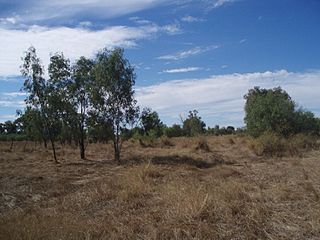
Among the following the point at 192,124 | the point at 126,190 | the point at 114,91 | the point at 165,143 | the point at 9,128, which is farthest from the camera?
the point at 9,128

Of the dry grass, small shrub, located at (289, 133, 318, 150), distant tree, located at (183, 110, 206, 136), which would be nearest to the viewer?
the dry grass

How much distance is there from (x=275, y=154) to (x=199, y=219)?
15.8 metres

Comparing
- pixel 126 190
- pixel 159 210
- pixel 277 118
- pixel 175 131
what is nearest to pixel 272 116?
pixel 277 118

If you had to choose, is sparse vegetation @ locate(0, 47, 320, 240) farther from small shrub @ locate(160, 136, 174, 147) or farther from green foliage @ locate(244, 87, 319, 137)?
small shrub @ locate(160, 136, 174, 147)

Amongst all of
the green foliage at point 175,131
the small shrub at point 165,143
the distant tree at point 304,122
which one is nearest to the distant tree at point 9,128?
the green foliage at point 175,131

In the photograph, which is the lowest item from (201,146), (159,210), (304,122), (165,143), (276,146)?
(159,210)

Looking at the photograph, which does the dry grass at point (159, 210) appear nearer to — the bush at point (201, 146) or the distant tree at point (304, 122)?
the bush at point (201, 146)

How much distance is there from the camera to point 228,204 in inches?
321

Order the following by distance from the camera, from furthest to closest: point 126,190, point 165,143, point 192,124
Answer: point 192,124 → point 165,143 → point 126,190

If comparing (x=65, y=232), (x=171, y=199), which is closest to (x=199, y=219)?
(x=171, y=199)

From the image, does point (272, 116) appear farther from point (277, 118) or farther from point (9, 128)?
point (9, 128)

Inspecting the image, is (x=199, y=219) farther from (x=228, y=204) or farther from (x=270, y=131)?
(x=270, y=131)

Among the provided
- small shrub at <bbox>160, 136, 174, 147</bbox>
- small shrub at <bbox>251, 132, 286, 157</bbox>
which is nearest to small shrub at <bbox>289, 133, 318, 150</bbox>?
small shrub at <bbox>251, 132, 286, 157</bbox>

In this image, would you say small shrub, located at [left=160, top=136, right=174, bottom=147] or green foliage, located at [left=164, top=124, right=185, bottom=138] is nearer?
small shrub, located at [left=160, top=136, right=174, bottom=147]
